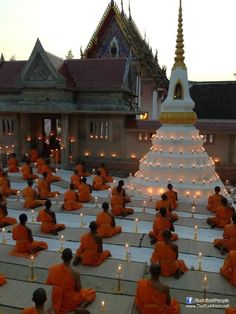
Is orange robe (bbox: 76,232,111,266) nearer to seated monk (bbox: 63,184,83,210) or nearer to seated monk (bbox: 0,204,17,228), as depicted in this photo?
seated monk (bbox: 0,204,17,228)

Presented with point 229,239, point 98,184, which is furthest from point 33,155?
point 229,239

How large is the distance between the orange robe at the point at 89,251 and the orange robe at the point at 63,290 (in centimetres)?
189

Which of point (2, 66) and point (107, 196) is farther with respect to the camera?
point (2, 66)

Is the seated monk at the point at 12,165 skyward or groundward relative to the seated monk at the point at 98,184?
skyward

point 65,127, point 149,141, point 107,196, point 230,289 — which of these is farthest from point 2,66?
point 230,289

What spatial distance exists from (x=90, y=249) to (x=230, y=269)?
3.33 metres

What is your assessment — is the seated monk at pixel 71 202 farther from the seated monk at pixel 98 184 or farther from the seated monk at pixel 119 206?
the seated monk at pixel 98 184

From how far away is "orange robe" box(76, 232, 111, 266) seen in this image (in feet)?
27.1

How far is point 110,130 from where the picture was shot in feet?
66.8

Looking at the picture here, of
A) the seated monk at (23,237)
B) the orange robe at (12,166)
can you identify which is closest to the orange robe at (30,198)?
the seated monk at (23,237)

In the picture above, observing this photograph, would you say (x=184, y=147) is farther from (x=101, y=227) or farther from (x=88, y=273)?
(x=88, y=273)

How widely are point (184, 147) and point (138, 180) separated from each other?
260cm

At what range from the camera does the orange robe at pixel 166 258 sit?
7.76 m

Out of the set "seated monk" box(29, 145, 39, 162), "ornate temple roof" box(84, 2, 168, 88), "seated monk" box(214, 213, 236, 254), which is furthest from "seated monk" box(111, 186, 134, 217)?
"ornate temple roof" box(84, 2, 168, 88)
